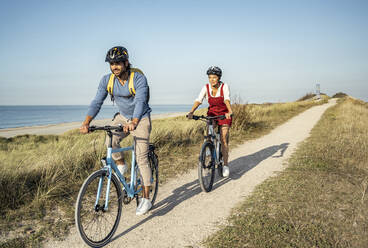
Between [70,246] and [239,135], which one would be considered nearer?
[70,246]

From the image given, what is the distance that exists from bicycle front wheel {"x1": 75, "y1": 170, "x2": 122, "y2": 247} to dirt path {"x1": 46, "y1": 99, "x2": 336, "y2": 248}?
168mm

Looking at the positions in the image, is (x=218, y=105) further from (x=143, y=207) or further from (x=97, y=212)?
(x=97, y=212)

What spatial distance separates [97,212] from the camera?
297 centimetres

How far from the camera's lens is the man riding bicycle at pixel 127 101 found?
3.17 meters

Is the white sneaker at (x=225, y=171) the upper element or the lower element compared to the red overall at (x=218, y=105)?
lower

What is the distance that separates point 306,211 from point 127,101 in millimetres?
2899

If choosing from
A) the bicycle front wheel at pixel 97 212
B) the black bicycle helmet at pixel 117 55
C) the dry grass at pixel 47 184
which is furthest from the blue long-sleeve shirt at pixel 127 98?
the bicycle front wheel at pixel 97 212

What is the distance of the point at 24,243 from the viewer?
9.49ft

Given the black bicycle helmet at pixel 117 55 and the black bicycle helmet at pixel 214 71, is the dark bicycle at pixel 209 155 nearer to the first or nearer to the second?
the black bicycle helmet at pixel 214 71

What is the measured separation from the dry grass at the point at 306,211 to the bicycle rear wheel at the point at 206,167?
31.5 inches

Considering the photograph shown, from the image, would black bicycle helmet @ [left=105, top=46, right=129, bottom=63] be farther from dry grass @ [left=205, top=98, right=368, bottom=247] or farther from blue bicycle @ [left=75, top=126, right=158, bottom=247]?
dry grass @ [left=205, top=98, right=368, bottom=247]

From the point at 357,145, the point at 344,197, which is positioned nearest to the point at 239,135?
the point at 357,145

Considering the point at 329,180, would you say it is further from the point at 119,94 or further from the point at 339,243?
the point at 119,94

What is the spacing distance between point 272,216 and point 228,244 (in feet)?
3.23
